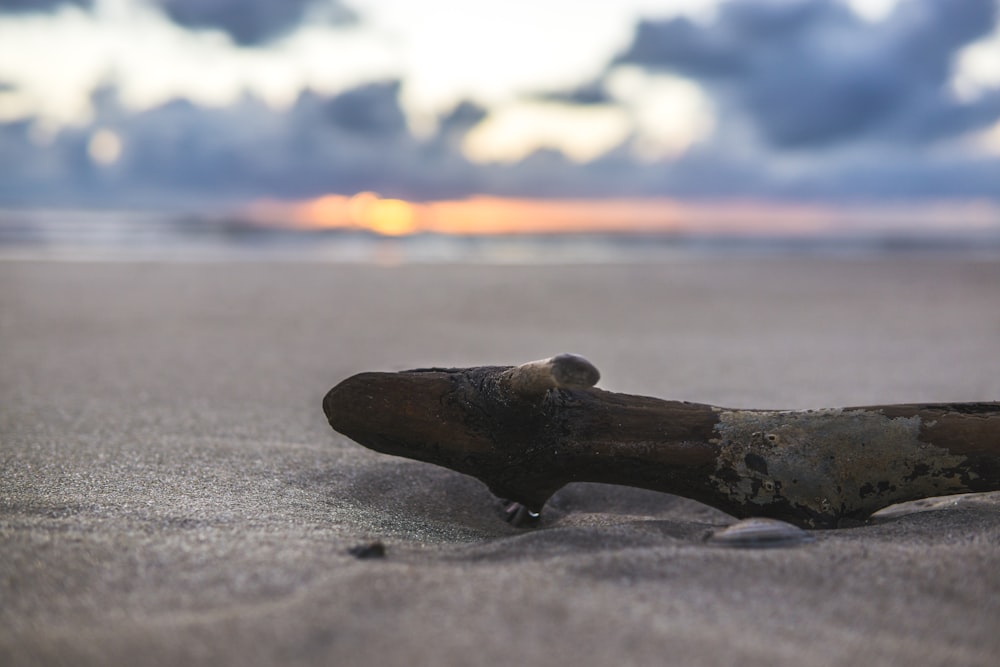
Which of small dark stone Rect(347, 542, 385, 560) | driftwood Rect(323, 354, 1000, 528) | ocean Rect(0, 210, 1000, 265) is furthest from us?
ocean Rect(0, 210, 1000, 265)

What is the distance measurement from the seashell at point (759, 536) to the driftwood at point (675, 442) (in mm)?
269

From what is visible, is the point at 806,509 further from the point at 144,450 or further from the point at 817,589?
the point at 144,450

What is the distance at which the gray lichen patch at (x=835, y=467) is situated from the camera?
2061 millimetres

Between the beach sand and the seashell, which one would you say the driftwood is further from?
the seashell

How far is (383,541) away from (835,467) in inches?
47.1

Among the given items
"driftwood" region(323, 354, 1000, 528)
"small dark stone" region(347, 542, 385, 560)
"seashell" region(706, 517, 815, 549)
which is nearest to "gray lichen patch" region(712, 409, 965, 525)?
"driftwood" region(323, 354, 1000, 528)

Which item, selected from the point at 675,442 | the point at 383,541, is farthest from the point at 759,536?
the point at 383,541

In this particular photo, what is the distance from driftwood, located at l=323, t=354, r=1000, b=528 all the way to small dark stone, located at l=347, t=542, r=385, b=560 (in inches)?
20.8

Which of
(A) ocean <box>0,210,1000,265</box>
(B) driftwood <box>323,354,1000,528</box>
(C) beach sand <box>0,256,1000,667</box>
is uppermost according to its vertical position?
(A) ocean <box>0,210,1000,265</box>

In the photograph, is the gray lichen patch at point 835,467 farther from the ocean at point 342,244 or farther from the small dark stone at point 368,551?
the ocean at point 342,244

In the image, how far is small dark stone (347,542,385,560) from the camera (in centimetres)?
167

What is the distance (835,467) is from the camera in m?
2.08

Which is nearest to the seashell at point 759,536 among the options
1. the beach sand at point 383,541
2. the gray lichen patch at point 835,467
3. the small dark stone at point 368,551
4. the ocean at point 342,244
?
the beach sand at point 383,541

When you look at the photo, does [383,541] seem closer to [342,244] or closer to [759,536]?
[759,536]
